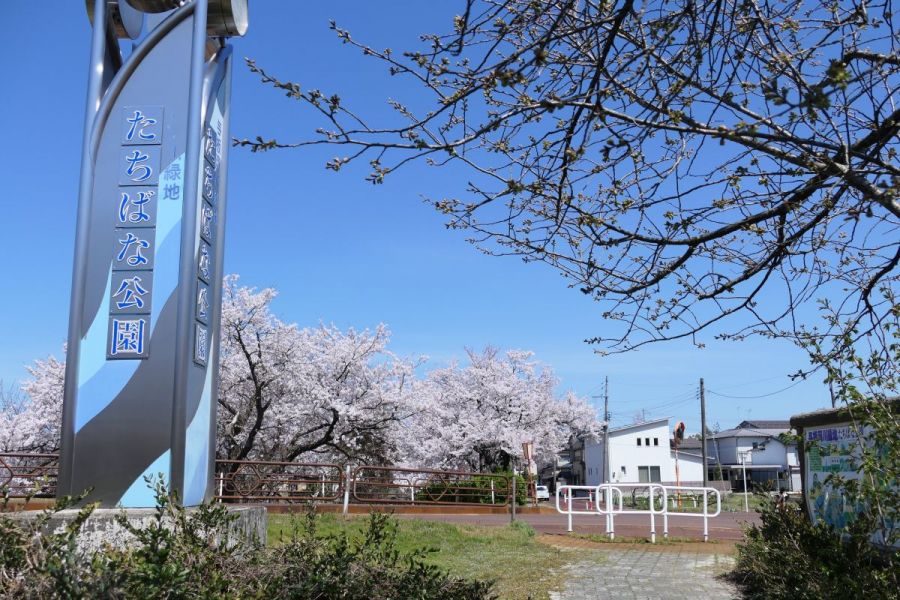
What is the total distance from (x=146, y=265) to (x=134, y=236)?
24cm

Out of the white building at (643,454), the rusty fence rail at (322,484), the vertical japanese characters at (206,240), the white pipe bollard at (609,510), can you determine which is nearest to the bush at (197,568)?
the vertical japanese characters at (206,240)

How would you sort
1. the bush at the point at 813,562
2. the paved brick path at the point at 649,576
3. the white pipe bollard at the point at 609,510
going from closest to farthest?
1. the bush at the point at 813,562
2. the paved brick path at the point at 649,576
3. the white pipe bollard at the point at 609,510

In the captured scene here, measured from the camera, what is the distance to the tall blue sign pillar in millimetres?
5301

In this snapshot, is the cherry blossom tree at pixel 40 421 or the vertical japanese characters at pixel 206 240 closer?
the vertical japanese characters at pixel 206 240

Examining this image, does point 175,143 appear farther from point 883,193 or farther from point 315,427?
point 315,427

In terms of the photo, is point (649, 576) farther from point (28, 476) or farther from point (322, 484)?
point (322, 484)

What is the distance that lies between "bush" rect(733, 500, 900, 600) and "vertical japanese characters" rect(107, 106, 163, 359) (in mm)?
4679

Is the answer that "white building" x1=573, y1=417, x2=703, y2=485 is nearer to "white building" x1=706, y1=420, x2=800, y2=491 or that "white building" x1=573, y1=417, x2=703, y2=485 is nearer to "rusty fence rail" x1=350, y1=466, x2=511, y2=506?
"white building" x1=706, y1=420, x2=800, y2=491

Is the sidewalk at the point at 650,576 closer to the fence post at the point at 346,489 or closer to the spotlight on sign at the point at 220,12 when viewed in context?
the spotlight on sign at the point at 220,12

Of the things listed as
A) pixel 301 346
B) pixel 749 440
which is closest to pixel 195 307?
pixel 301 346

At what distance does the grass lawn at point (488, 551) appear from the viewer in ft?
25.5

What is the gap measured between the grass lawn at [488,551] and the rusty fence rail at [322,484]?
3.78 metres

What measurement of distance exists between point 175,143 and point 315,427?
19.0 metres

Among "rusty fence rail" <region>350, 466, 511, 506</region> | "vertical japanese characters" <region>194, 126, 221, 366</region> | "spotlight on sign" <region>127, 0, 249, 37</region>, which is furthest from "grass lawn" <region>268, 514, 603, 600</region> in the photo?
"rusty fence rail" <region>350, 466, 511, 506</region>
